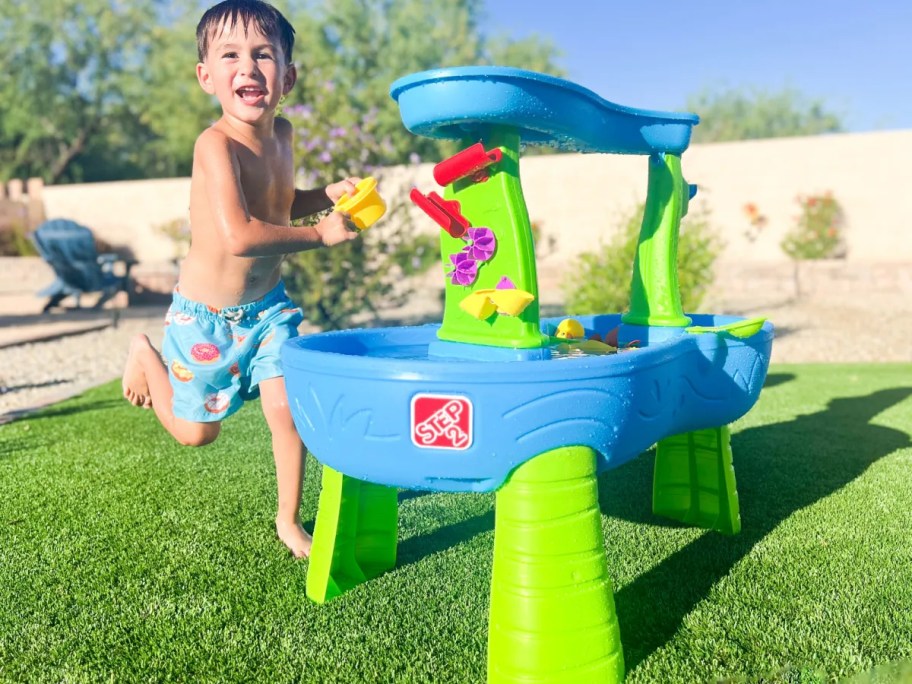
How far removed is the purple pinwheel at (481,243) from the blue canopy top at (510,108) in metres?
0.25

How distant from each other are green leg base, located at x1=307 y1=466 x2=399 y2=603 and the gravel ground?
2.92 meters

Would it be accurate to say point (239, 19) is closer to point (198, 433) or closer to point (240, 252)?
point (240, 252)

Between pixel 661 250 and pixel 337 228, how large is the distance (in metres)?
1.11

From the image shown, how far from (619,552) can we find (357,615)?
0.86 metres

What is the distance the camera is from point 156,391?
268 cm

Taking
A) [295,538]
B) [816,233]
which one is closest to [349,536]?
[295,538]

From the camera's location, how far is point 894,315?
986cm

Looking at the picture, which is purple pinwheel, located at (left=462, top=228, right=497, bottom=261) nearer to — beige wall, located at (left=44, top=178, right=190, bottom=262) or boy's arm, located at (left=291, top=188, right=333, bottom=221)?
boy's arm, located at (left=291, top=188, right=333, bottom=221)

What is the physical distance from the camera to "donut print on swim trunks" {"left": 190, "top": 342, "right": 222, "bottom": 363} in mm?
2434

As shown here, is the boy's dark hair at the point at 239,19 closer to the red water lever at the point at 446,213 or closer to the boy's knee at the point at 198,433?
the red water lever at the point at 446,213

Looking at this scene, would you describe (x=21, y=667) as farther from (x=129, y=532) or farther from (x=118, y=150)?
(x=118, y=150)

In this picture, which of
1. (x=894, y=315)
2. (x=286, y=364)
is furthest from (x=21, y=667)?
(x=894, y=315)

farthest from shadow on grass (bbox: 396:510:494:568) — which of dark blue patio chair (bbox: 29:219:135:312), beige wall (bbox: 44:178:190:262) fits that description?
beige wall (bbox: 44:178:190:262)

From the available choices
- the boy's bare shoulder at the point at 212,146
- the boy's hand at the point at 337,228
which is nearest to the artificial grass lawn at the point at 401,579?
the boy's hand at the point at 337,228
